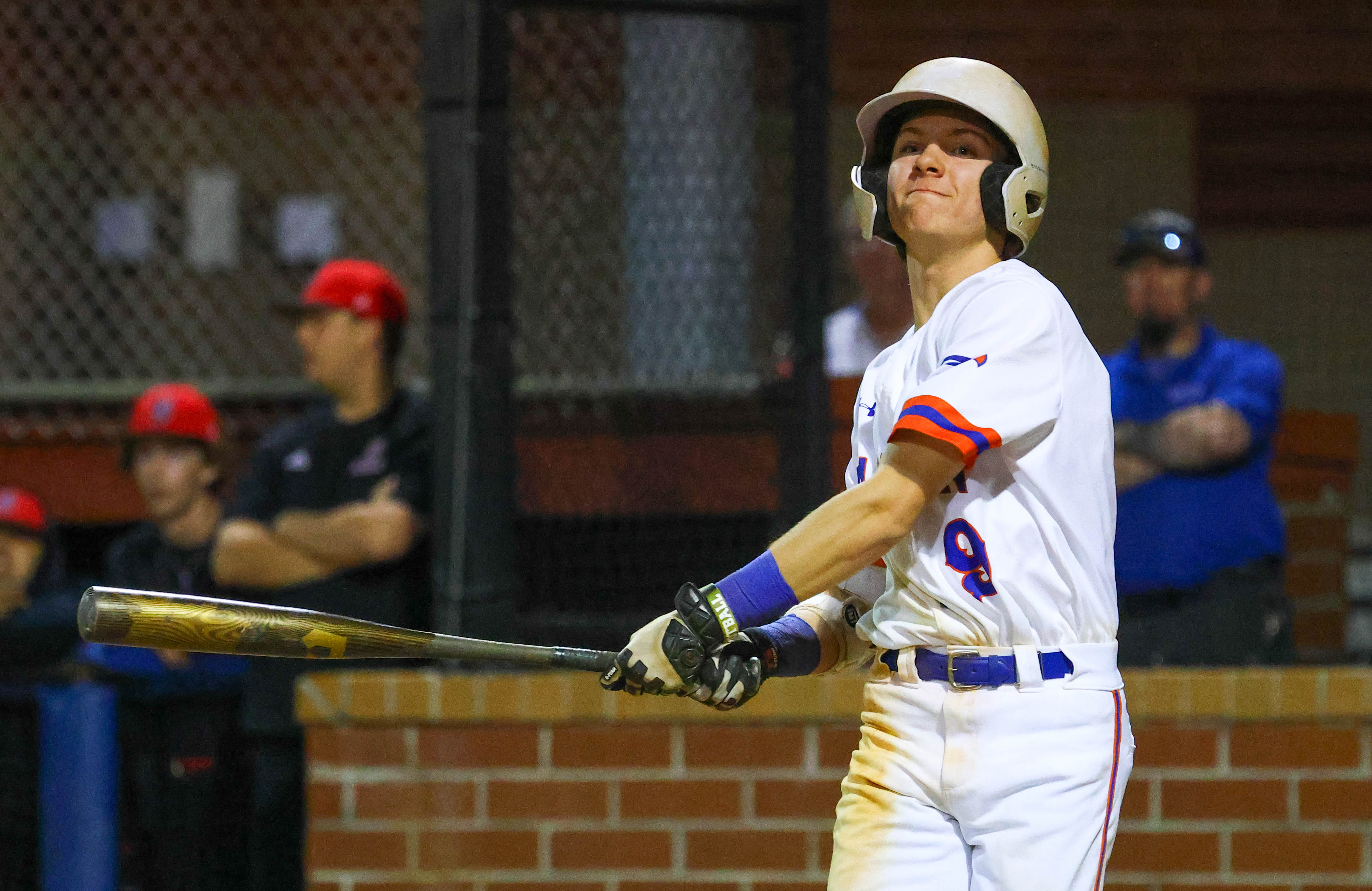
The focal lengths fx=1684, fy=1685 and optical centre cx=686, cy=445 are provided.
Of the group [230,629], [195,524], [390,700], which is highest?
[195,524]

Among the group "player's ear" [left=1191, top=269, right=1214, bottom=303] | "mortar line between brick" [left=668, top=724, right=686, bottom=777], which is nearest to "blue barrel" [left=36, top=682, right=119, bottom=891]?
"mortar line between brick" [left=668, top=724, right=686, bottom=777]

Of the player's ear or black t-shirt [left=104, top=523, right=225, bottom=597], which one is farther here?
black t-shirt [left=104, top=523, right=225, bottom=597]

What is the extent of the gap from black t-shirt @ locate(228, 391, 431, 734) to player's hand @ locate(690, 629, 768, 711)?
5.12 feet

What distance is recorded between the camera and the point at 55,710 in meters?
4.13

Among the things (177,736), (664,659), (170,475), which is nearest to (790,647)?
(664,659)

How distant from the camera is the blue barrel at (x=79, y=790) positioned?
4047mm

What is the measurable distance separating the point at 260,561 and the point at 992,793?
221 centimetres

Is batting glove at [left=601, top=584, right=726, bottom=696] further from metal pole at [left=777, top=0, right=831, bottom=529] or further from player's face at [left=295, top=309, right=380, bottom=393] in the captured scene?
player's face at [left=295, top=309, right=380, bottom=393]

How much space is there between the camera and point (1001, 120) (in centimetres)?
241

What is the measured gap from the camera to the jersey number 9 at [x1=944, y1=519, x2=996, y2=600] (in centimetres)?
232

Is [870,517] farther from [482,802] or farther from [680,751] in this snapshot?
[482,802]

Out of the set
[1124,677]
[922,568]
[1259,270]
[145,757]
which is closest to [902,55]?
[1259,270]

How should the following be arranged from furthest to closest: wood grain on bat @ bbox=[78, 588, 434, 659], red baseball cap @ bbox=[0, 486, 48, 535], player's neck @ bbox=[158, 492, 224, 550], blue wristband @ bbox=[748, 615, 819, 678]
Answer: red baseball cap @ bbox=[0, 486, 48, 535] < player's neck @ bbox=[158, 492, 224, 550] < blue wristband @ bbox=[748, 615, 819, 678] < wood grain on bat @ bbox=[78, 588, 434, 659]

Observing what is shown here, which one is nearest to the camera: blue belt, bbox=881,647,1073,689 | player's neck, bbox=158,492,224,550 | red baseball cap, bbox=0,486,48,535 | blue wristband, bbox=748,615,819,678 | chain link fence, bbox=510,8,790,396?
blue belt, bbox=881,647,1073,689
